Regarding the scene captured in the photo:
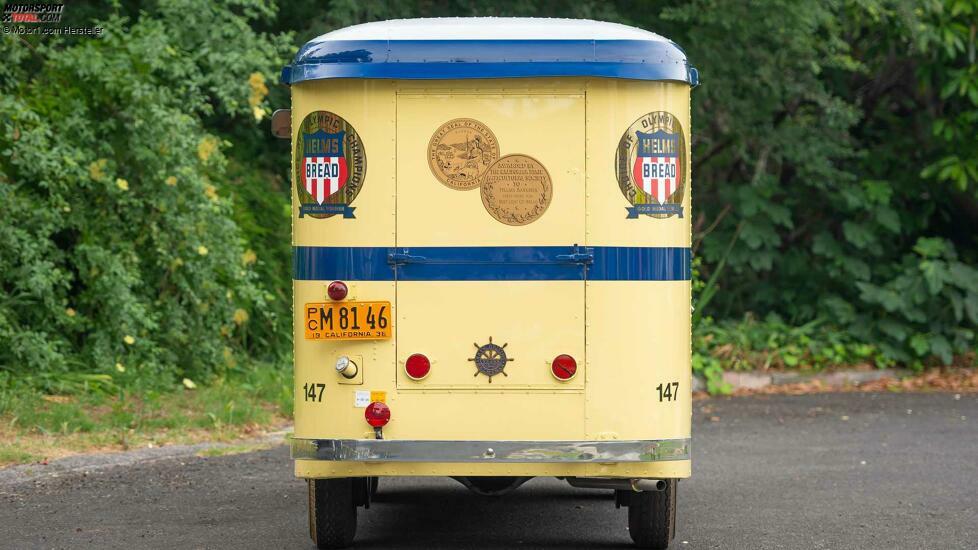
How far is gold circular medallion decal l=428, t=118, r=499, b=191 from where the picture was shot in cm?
624

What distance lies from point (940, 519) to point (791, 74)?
25.2ft

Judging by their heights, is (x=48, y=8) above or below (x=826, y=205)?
above

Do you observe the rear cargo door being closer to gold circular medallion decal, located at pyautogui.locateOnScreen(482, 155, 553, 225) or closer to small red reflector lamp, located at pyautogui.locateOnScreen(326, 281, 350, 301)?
gold circular medallion decal, located at pyautogui.locateOnScreen(482, 155, 553, 225)

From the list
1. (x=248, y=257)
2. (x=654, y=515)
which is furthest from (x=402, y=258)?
(x=248, y=257)

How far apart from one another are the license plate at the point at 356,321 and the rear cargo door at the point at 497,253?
0.07 metres

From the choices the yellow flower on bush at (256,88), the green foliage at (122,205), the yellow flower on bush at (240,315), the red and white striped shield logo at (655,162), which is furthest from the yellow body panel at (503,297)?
the yellow flower on bush at (240,315)

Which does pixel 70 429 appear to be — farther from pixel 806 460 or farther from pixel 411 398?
pixel 806 460

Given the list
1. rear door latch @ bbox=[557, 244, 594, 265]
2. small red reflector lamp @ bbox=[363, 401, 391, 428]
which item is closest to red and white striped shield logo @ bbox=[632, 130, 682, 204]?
rear door latch @ bbox=[557, 244, 594, 265]

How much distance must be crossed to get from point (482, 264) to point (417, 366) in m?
0.55

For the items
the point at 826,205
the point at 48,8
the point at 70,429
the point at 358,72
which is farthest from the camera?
the point at 826,205

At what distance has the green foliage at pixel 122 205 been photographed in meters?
10.6

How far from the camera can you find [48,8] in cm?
1237

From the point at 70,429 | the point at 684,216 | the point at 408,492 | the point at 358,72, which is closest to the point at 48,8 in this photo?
the point at 70,429

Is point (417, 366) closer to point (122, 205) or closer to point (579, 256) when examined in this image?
point (579, 256)
